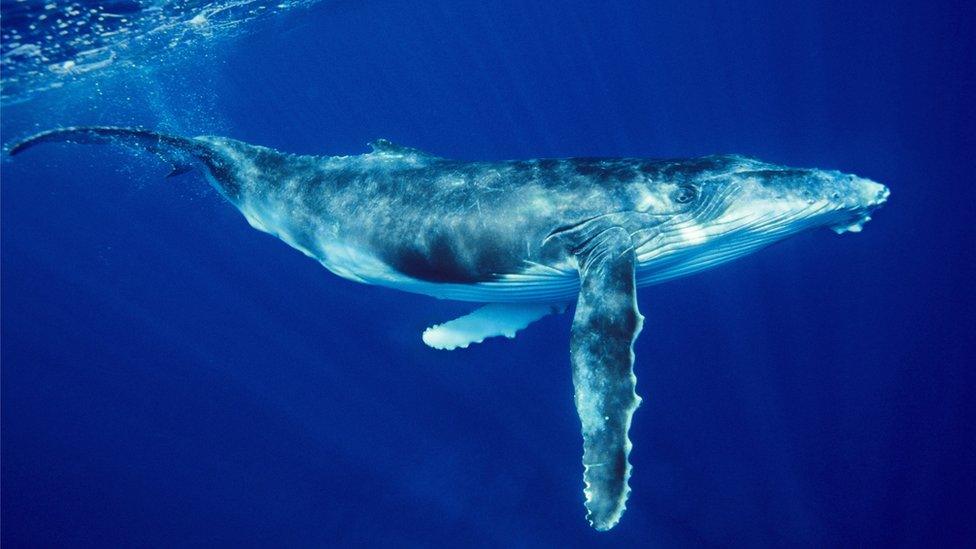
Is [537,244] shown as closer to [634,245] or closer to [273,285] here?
[634,245]

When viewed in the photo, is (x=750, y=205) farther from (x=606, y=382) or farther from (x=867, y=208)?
(x=606, y=382)

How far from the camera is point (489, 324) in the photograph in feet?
26.0

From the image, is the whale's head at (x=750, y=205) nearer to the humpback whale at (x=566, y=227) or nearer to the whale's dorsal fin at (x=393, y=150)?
the humpback whale at (x=566, y=227)

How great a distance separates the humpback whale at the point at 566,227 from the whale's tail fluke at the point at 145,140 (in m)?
0.05

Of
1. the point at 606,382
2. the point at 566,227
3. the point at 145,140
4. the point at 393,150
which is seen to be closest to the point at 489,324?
the point at 566,227

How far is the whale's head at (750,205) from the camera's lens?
17.8 ft

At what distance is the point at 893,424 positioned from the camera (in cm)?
1573

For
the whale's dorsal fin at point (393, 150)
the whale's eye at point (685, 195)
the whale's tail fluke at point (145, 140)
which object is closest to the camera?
the whale's eye at point (685, 195)

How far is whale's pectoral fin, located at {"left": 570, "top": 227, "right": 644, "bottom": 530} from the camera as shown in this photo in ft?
13.8

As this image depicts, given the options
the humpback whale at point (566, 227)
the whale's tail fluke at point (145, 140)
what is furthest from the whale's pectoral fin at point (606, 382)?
the whale's tail fluke at point (145, 140)

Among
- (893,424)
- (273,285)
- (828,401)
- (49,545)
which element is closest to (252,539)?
(49,545)

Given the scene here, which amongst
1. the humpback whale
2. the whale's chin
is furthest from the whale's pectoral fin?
the whale's chin

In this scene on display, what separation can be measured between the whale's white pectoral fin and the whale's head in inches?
82.3

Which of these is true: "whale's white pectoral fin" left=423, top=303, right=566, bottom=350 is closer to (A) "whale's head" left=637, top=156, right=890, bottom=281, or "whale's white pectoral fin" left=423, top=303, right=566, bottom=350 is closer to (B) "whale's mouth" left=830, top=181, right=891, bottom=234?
(A) "whale's head" left=637, top=156, right=890, bottom=281
